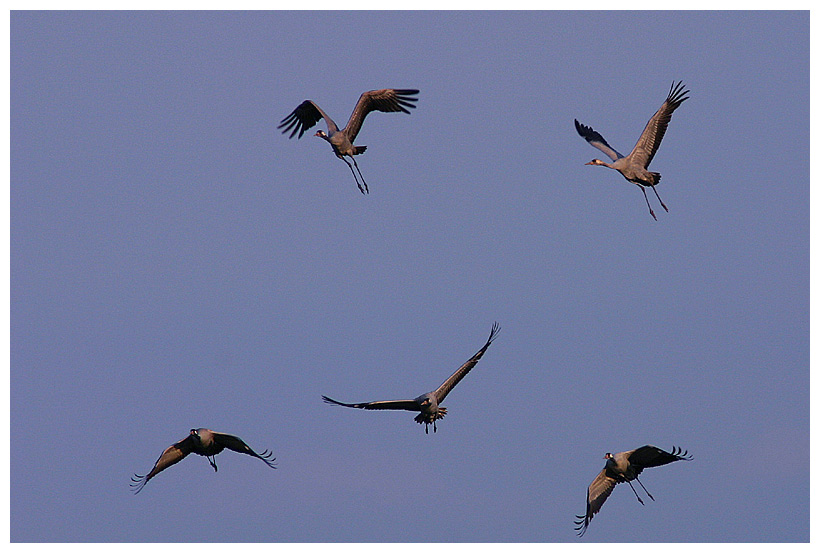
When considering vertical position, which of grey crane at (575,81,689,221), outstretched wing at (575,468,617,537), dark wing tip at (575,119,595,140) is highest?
dark wing tip at (575,119,595,140)

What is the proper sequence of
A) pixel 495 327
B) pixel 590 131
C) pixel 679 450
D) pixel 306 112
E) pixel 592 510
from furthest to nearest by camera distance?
pixel 590 131
pixel 306 112
pixel 495 327
pixel 592 510
pixel 679 450

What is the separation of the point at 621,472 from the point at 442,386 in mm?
4839

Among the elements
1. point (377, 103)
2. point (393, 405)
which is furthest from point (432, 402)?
point (377, 103)

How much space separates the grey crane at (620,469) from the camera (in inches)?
1184

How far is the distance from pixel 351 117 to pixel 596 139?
827cm

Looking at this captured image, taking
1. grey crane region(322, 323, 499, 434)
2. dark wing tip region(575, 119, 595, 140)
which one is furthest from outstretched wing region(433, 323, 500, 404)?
dark wing tip region(575, 119, 595, 140)

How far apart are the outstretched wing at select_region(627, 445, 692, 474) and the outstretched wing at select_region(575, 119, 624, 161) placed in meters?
10.0

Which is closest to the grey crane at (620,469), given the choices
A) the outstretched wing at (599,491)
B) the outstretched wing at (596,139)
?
the outstretched wing at (599,491)

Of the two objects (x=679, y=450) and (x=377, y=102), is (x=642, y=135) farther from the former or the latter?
(x=679, y=450)

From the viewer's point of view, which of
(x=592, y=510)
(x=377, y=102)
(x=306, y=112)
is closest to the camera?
(x=592, y=510)

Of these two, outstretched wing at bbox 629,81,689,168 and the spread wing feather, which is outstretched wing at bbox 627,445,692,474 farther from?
outstretched wing at bbox 629,81,689,168

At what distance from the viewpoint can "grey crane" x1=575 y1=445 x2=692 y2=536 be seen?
30.1 metres

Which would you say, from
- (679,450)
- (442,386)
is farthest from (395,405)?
(679,450)

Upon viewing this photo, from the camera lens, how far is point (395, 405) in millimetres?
31922
